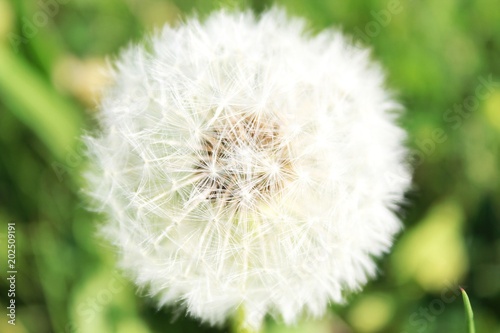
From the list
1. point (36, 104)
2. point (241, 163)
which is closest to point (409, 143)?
point (241, 163)

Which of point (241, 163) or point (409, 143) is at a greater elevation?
point (409, 143)

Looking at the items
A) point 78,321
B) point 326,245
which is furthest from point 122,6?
point 326,245

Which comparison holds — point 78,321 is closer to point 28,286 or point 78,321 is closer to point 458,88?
point 28,286

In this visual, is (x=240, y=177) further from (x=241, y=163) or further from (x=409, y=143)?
(x=409, y=143)

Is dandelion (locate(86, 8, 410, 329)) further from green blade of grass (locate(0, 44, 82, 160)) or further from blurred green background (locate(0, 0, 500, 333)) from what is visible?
green blade of grass (locate(0, 44, 82, 160))

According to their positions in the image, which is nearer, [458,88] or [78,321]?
[78,321]

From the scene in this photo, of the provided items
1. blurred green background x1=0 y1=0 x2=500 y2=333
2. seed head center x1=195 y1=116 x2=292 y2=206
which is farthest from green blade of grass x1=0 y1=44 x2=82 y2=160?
seed head center x1=195 y1=116 x2=292 y2=206

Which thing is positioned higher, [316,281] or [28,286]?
[316,281]
